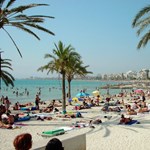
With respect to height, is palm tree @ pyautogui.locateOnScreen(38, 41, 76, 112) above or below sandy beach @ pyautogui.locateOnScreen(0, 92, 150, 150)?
above

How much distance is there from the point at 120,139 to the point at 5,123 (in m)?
7.44

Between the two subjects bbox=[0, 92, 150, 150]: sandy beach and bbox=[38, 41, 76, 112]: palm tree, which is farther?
bbox=[38, 41, 76, 112]: palm tree

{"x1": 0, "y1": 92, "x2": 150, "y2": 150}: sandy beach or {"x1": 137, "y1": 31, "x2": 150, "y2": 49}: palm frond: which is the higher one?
{"x1": 137, "y1": 31, "x2": 150, "y2": 49}: palm frond

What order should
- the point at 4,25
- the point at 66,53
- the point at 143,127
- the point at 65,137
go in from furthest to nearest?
1. the point at 66,53
2. the point at 143,127
3. the point at 4,25
4. the point at 65,137

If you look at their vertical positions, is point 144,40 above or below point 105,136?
above

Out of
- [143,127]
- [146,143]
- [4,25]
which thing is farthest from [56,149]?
[143,127]

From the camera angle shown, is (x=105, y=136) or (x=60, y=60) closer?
(x=105, y=136)

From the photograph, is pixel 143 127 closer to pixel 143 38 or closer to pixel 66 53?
pixel 143 38

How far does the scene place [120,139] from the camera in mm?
12352

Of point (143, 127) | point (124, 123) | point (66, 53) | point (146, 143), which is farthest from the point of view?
point (66, 53)

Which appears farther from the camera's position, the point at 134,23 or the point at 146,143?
the point at 134,23

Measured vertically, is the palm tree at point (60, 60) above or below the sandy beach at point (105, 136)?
above

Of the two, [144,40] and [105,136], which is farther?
[144,40]

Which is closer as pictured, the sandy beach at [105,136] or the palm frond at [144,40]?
the sandy beach at [105,136]
